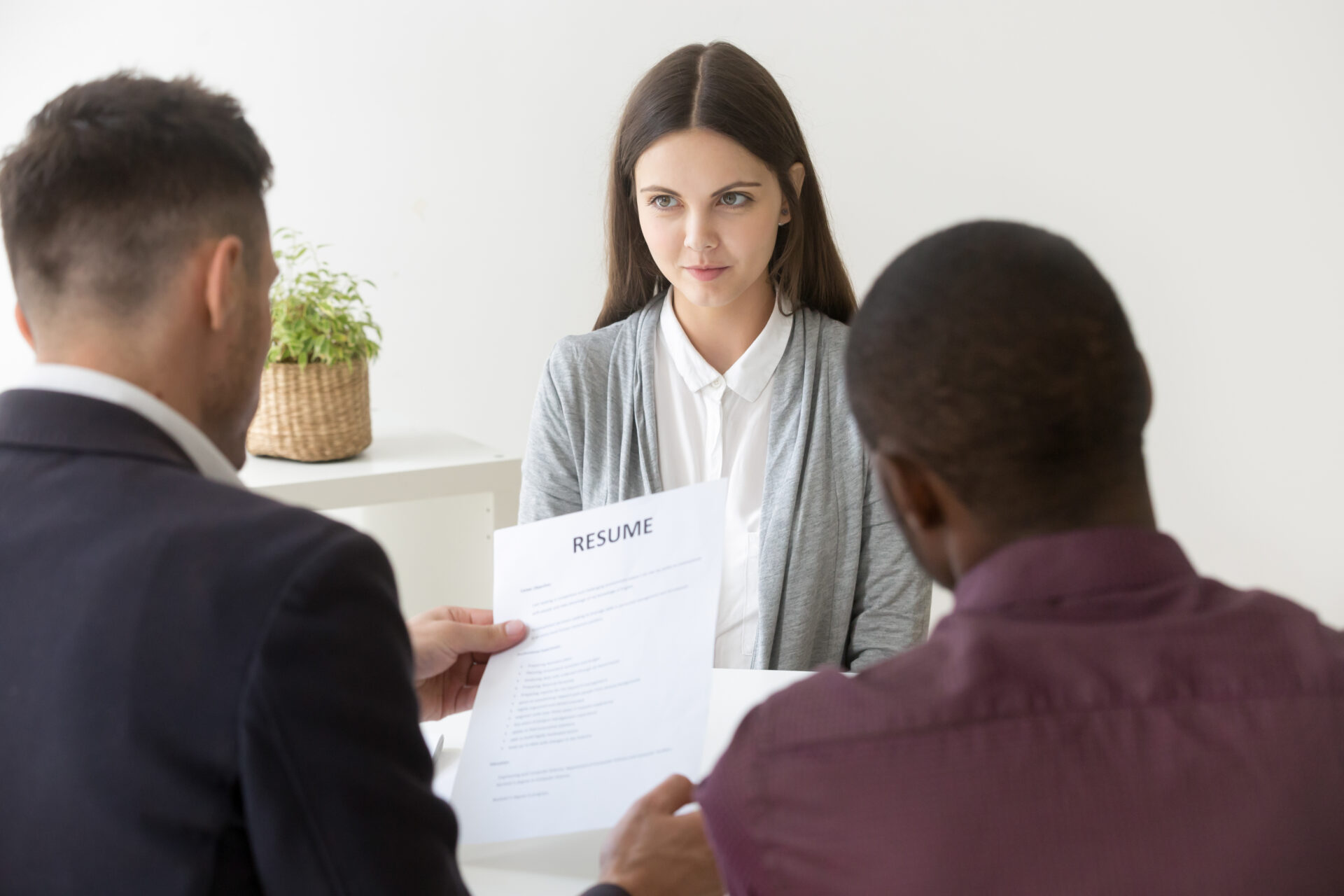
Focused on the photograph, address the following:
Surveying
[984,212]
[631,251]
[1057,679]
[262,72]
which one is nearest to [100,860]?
[1057,679]

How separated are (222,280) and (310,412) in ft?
4.74

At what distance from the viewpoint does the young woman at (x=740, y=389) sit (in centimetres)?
170

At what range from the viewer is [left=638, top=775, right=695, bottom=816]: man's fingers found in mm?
975

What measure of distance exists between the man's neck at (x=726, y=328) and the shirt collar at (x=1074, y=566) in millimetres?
1199

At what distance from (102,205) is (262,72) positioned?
2290mm

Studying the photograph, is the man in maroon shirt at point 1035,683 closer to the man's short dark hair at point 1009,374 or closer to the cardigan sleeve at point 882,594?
the man's short dark hair at point 1009,374

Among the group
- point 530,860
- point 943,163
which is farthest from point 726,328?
point 943,163

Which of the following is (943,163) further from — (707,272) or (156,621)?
(156,621)

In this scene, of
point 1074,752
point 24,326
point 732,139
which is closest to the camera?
point 1074,752

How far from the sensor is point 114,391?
2.56ft

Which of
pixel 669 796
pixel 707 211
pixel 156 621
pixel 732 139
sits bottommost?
pixel 669 796

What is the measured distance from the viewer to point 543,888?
1.07 metres

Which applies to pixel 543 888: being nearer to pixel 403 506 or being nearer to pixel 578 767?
pixel 578 767

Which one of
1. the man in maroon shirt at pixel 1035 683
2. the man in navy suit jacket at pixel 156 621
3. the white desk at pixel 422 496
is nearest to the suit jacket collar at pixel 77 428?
the man in navy suit jacket at pixel 156 621
